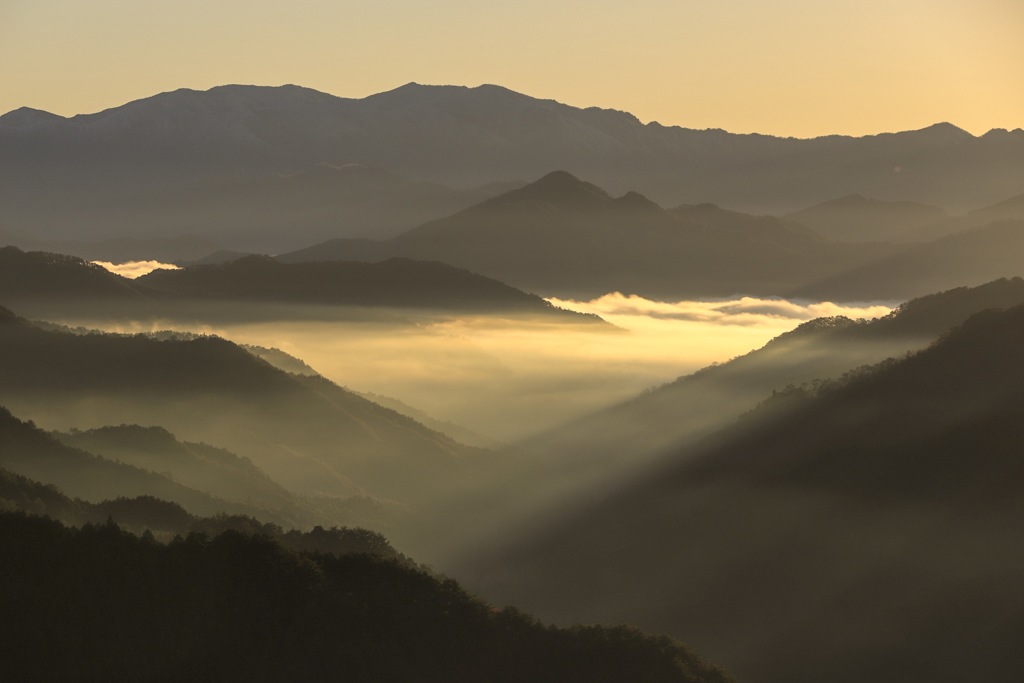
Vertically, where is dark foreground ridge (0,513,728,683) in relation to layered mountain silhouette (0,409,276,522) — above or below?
below

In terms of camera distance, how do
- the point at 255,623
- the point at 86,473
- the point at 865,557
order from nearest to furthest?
the point at 255,623
the point at 865,557
the point at 86,473

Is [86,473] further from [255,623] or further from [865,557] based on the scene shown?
[865,557]

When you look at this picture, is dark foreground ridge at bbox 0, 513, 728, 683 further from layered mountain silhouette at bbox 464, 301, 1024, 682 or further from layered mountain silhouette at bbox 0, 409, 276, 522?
layered mountain silhouette at bbox 0, 409, 276, 522

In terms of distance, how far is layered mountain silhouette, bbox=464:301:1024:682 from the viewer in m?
149

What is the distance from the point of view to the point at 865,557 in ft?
551

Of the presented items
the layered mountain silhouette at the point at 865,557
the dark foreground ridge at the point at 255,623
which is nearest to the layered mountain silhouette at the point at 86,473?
the layered mountain silhouette at the point at 865,557

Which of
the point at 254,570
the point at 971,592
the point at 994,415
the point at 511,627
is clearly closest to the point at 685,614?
the point at 971,592

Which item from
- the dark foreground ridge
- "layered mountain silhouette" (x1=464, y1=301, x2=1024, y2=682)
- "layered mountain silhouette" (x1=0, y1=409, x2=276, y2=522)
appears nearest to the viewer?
the dark foreground ridge

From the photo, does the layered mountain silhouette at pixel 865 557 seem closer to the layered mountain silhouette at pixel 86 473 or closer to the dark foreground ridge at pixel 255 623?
the layered mountain silhouette at pixel 86 473

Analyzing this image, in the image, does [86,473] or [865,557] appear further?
[86,473]

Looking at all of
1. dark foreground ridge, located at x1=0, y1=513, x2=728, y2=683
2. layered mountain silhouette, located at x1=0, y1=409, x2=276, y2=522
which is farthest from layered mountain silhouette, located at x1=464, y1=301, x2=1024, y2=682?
dark foreground ridge, located at x1=0, y1=513, x2=728, y2=683

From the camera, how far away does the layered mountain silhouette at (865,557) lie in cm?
14912

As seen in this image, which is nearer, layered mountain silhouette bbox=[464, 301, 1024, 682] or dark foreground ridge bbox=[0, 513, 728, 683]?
dark foreground ridge bbox=[0, 513, 728, 683]

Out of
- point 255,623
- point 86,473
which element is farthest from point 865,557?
point 86,473
